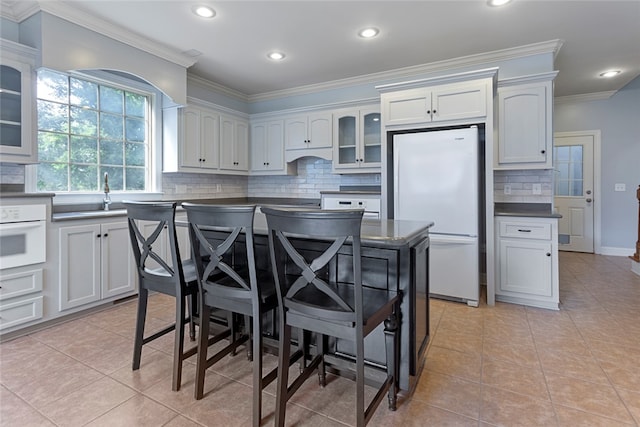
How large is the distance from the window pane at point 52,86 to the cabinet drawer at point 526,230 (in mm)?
4483

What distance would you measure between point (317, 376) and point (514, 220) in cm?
246

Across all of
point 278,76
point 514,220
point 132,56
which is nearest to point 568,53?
point 514,220

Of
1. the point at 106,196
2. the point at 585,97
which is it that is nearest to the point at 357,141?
the point at 106,196

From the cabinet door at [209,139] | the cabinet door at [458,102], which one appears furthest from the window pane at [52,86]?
the cabinet door at [458,102]

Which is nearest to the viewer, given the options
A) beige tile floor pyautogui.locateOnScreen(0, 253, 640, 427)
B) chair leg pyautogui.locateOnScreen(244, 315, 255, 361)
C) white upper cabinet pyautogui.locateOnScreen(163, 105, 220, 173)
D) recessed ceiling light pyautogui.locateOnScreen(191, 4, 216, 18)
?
beige tile floor pyautogui.locateOnScreen(0, 253, 640, 427)

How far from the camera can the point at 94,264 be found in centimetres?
298

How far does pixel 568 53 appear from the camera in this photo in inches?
146

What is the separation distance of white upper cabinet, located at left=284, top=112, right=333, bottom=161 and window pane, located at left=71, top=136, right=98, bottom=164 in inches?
91.9

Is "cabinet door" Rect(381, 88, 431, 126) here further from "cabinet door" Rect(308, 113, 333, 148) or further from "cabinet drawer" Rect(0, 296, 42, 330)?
"cabinet drawer" Rect(0, 296, 42, 330)

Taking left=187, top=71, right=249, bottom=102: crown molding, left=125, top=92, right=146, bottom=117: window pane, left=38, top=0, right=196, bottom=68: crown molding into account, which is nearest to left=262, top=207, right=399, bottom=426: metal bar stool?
left=38, top=0, right=196, bottom=68: crown molding

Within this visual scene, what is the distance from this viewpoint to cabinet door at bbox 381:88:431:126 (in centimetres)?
339

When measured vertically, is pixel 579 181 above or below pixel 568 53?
below

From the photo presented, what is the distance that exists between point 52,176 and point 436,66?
13.9 ft

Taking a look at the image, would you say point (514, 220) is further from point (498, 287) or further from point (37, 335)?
point (37, 335)
